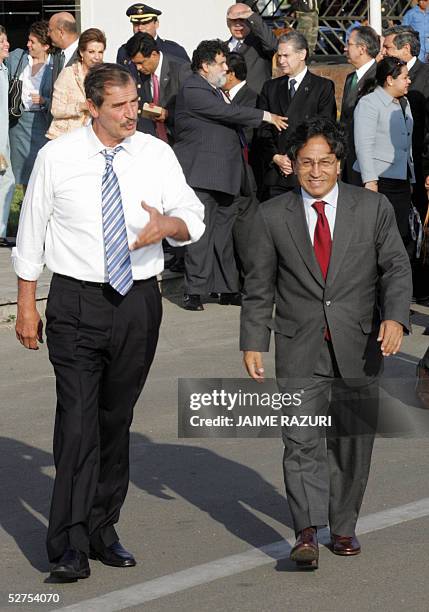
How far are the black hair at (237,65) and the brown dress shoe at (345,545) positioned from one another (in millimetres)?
6723

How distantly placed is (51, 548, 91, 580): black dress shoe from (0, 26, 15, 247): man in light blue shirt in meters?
8.38

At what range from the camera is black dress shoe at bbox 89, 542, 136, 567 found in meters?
6.26

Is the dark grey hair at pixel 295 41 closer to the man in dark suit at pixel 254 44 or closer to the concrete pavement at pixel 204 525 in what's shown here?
the man in dark suit at pixel 254 44

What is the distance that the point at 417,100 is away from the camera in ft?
41.1

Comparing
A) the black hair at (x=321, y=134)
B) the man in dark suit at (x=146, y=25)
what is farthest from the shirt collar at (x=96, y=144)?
the man in dark suit at (x=146, y=25)

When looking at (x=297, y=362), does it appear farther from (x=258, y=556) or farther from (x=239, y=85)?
(x=239, y=85)

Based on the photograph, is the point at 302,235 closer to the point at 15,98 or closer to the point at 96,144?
the point at 96,144

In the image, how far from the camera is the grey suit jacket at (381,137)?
11820 millimetres

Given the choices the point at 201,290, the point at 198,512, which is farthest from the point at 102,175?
the point at 201,290

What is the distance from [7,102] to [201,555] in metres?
8.48

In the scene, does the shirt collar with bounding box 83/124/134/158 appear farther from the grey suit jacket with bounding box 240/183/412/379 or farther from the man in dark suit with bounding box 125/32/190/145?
the man in dark suit with bounding box 125/32/190/145

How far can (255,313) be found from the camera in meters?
6.25

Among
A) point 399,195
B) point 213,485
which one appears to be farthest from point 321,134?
point 399,195

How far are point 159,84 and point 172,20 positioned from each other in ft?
20.2
